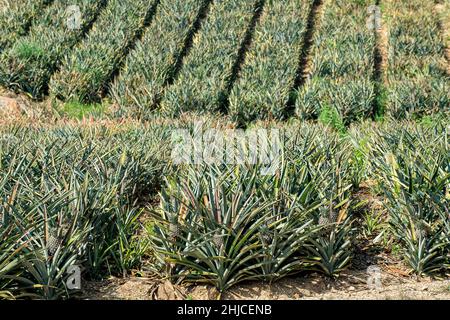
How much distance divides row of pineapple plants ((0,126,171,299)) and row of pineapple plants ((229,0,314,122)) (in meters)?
5.56

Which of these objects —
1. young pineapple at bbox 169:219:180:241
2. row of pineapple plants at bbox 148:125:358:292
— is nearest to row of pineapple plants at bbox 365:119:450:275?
row of pineapple plants at bbox 148:125:358:292

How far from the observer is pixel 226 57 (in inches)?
555

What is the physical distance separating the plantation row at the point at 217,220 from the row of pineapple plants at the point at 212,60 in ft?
20.5

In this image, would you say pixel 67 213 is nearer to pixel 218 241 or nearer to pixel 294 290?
pixel 218 241

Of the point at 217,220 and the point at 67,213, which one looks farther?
the point at 67,213

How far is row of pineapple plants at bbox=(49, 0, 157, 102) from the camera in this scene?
13.2m

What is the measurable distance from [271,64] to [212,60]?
3.94 feet

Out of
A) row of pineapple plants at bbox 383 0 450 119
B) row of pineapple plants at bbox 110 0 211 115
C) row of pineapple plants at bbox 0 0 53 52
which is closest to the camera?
row of pineapple plants at bbox 383 0 450 119

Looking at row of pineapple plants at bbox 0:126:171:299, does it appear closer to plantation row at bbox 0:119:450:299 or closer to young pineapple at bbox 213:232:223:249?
plantation row at bbox 0:119:450:299

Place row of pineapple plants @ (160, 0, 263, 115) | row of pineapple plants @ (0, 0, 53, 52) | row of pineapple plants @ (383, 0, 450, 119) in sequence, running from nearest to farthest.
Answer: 1. row of pineapple plants @ (383, 0, 450, 119)
2. row of pineapple plants @ (160, 0, 263, 115)
3. row of pineapple plants @ (0, 0, 53, 52)

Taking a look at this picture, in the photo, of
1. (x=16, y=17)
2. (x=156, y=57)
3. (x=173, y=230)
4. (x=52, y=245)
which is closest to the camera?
(x=52, y=245)

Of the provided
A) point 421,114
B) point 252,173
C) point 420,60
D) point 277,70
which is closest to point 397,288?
point 252,173

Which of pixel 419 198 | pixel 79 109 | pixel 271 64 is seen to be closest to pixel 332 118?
pixel 271 64

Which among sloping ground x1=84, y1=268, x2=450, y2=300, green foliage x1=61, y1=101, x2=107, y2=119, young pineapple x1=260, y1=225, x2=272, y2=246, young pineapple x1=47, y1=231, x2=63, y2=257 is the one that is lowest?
sloping ground x1=84, y1=268, x2=450, y2=300
